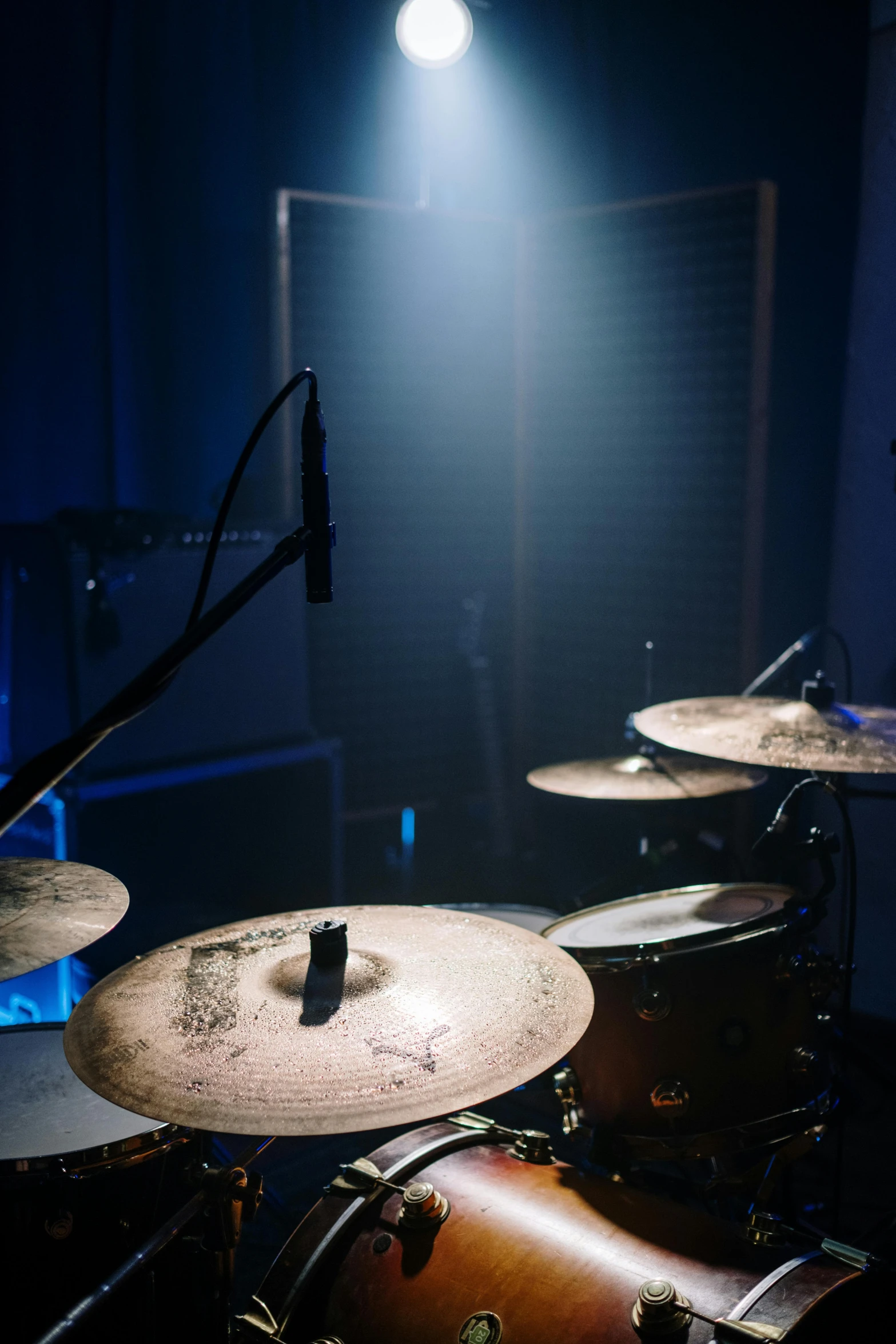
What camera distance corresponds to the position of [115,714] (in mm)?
891

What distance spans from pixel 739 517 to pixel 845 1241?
1699 millimetres

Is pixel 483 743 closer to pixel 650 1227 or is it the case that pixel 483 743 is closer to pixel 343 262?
pixel 343 262

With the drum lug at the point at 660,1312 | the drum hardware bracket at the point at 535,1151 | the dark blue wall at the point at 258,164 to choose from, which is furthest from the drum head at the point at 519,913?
the dark blue wall at the point at 258,164

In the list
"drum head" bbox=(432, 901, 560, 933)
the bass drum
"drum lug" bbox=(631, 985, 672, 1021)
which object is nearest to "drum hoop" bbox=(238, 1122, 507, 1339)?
the bass drum

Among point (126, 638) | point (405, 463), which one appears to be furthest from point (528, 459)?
point (126, 638)

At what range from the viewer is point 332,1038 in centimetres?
109

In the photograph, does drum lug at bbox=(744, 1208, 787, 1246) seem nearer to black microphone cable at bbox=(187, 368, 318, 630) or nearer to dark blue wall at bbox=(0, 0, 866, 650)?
black microphone cable at bbox=(187, 368, 318, 630)

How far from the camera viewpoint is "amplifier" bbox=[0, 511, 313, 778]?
2377 mm

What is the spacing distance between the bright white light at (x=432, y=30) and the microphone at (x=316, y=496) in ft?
7.85

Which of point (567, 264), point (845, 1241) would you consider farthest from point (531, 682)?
point (845, 1241)

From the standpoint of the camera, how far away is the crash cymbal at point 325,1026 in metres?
1.00

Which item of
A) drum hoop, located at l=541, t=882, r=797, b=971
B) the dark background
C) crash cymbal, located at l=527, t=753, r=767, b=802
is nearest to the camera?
drum hoop, located at l=541, t=882, r=797, b=971

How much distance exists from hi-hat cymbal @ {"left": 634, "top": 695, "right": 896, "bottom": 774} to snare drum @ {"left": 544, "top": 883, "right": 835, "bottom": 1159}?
11.2 inches

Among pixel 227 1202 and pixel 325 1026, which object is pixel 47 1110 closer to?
pixel 227 1202
